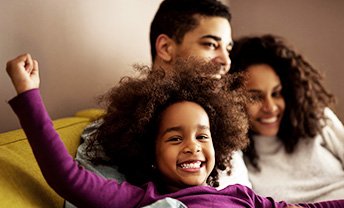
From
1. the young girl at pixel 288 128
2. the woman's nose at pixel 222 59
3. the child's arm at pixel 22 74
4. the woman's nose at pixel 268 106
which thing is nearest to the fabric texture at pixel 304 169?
the young girl at pixel 288 128

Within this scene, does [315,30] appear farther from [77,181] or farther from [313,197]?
[77,181]

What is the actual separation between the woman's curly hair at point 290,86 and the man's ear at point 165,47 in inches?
12.3

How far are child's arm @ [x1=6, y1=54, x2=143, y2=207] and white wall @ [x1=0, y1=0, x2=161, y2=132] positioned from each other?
16.3 inches

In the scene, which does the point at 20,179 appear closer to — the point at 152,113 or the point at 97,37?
the point at 152,113

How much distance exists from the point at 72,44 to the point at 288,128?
0.90m

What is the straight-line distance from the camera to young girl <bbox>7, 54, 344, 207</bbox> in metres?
0.93

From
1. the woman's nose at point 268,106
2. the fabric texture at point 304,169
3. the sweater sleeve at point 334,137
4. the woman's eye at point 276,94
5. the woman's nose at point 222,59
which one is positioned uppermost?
the woman's nose at point 222,59

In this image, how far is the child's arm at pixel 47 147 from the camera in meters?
0.91

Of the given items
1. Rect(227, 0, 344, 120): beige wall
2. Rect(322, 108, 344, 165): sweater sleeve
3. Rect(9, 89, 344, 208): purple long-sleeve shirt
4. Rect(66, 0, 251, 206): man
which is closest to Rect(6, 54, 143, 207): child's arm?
Rect(9, 89, 344, 208): purple long-sleeve shirt

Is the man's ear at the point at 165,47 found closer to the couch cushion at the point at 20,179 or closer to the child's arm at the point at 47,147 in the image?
the couch cushion at the point at 20,179

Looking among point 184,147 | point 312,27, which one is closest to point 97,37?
point 184,147

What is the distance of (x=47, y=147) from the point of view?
915mm

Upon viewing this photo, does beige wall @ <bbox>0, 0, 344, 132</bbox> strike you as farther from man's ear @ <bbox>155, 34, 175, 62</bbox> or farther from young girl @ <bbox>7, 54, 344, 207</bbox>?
young girl @ <bbox>7, 54, 344, 207</bbox>

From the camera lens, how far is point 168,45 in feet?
5.44
